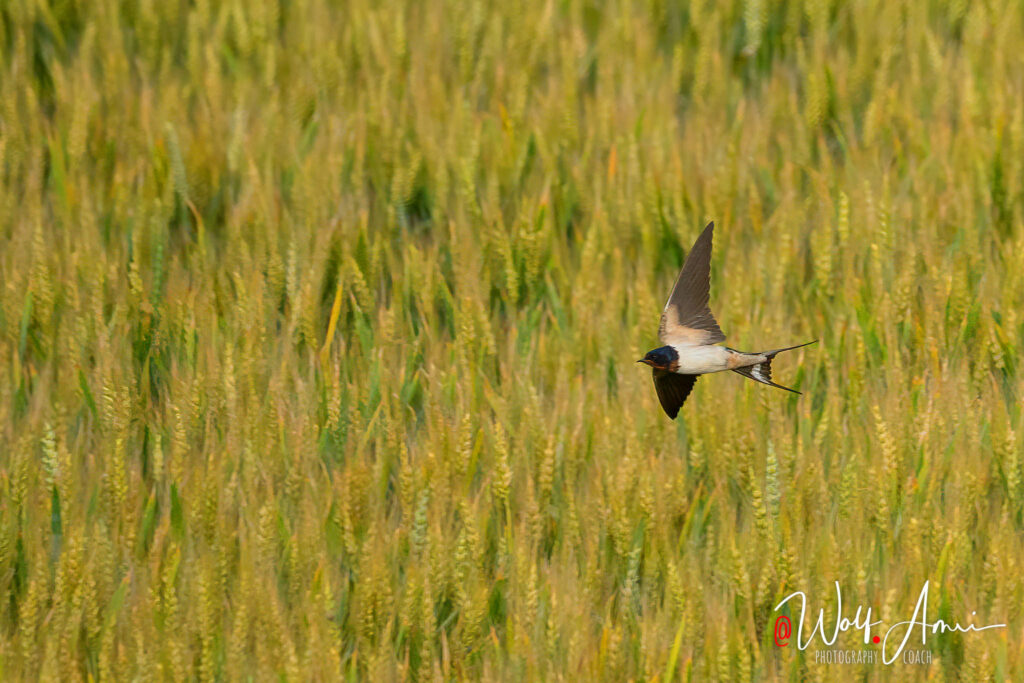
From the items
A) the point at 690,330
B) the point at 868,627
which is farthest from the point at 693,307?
the point at 868,627

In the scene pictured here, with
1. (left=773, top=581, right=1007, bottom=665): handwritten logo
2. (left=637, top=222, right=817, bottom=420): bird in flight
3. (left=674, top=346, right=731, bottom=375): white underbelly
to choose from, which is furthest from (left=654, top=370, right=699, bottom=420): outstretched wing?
(left=773, top=581, right=1007, bottom=665): handwritten logo

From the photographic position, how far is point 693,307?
7.45ft

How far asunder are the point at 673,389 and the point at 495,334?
0.61 m

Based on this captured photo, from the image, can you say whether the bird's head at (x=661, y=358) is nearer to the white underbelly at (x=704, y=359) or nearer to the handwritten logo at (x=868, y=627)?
the white underbelly at (x=704, y=359)

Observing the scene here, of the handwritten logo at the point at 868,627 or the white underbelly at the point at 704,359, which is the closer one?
the handwritten logo at the point at 868,627

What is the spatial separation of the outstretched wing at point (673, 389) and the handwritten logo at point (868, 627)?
418 mm

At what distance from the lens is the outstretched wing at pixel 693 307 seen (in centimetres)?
224

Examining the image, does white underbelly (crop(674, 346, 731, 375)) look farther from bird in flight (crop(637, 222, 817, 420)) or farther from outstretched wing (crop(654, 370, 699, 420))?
outstretched wing (crop(654, 370, 699, 420))

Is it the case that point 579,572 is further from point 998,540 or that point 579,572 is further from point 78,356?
point 78,356

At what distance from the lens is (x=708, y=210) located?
300 cm

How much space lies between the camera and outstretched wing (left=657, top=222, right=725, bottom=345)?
2240mm

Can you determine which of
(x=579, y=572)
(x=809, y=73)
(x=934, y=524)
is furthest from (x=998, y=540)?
(x=809, y=73)

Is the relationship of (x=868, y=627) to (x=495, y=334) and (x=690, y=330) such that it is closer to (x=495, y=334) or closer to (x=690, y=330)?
(x=690, y=330)

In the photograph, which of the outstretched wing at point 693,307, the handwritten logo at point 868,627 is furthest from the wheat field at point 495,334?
the outstretched wing at point 693,307
